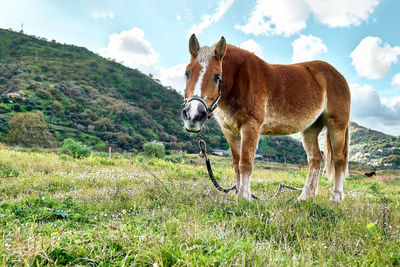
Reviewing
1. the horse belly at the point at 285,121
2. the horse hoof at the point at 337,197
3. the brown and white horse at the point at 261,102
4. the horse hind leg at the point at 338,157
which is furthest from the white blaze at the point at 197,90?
the horse hoof at the point at 337,197

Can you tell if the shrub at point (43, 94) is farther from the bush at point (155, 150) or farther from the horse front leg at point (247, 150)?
the horse front leg at point (247, 150)

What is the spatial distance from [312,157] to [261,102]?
2603mm

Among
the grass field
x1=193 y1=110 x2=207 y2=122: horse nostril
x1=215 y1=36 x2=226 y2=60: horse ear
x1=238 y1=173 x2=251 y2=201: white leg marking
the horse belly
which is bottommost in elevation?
the grass field

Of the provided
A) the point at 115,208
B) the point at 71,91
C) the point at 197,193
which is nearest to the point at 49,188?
the point at 115,208

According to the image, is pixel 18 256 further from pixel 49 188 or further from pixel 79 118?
pixel 79 118

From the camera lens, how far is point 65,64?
131 meters

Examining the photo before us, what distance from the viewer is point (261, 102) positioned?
168 inches

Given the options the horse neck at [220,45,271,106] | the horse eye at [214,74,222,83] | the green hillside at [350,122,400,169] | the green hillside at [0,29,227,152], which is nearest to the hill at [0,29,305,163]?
the green hillside at [0,29,227,152]

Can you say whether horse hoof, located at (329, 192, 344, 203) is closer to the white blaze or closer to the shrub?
the white blaze

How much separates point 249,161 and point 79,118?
8690 cm

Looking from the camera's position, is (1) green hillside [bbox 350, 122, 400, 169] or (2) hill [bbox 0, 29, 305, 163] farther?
(1) green hillside [bbox 350, 122, 400, 169]

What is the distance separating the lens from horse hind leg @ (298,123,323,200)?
219 inches

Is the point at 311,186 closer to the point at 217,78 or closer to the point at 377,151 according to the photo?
the point at 217,78

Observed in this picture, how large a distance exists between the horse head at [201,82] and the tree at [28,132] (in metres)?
49.2
